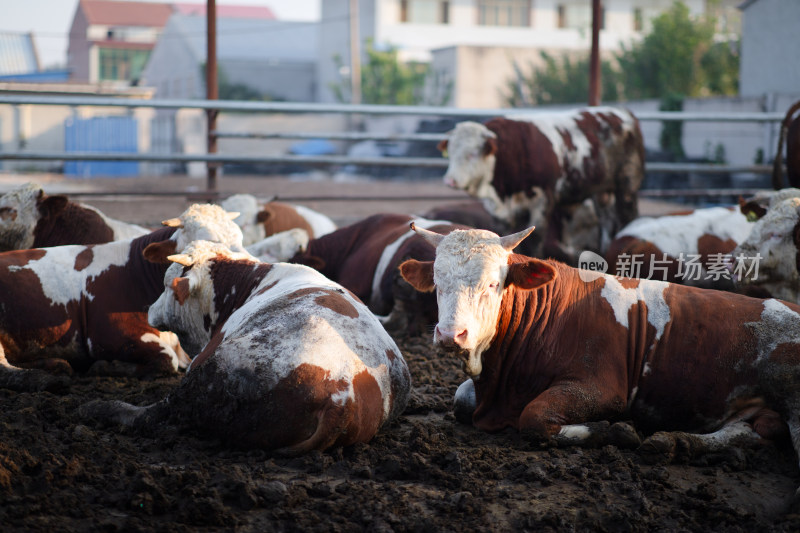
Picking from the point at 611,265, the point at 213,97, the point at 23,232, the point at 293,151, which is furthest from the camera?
the point at 293,151

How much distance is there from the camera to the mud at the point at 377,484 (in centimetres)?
316

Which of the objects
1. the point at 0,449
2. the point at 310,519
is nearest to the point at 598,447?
the point at 310,519

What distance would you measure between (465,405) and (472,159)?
4024mm

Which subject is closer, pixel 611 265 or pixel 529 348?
pixel 529 348

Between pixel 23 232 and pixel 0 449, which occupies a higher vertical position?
pixel 23 232

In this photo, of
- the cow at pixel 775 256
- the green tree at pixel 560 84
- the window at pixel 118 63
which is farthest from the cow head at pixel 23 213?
the window at pixel 118 63

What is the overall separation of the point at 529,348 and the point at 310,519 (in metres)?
1.58

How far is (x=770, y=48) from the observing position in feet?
A: 65.2

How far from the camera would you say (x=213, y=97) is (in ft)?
30.5

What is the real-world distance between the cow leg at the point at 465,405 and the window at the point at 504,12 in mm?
40860

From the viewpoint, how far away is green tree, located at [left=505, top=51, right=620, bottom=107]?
3198 cm

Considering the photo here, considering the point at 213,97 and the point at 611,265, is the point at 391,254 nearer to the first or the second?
the point at 611,265

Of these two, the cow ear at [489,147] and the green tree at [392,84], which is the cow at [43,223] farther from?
the green tree at [392,84]

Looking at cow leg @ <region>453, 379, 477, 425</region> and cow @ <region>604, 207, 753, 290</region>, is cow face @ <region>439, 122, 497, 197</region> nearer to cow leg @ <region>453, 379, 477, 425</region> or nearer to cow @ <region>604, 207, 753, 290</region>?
cow @ <region>604, 207, 753, 290</region>
